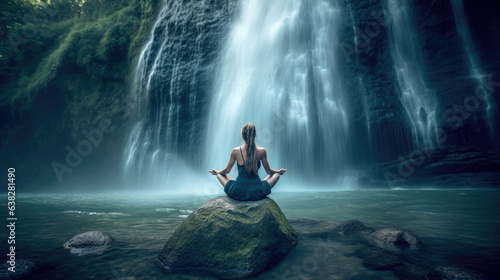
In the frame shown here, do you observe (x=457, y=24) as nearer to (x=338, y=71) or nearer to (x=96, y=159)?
(x=338, y=71)

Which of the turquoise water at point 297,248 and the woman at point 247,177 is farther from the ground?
the woman at point 247,177

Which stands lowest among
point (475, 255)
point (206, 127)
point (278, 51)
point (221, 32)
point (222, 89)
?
point (475, 255)

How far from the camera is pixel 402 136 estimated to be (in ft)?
52.4

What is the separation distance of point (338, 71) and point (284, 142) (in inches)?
248

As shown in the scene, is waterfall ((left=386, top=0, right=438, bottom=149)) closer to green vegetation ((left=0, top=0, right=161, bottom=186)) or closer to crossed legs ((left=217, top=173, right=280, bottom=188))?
crossed legs ((left=217, top=173, right=280, bottom=188))

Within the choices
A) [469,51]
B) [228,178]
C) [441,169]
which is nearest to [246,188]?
[228,178]

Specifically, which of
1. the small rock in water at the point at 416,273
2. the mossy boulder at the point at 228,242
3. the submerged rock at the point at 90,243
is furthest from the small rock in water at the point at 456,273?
the submerged rock at the point at 90,243

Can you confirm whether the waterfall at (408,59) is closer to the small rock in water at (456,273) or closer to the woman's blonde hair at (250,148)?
the small rock in water at (456,273)

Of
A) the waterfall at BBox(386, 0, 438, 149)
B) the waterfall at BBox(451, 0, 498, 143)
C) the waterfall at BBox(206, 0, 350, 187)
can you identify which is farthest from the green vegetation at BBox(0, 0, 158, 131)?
the waterfall at BBox(451, 0, 498, 143)

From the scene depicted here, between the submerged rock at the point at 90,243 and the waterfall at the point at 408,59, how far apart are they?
18080 mm

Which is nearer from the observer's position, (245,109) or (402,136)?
(402,136)

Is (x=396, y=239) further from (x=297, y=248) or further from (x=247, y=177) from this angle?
(x=247, y=177)

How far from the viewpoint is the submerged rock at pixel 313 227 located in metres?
5.02

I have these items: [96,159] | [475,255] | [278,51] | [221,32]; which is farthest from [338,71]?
[96,159]
